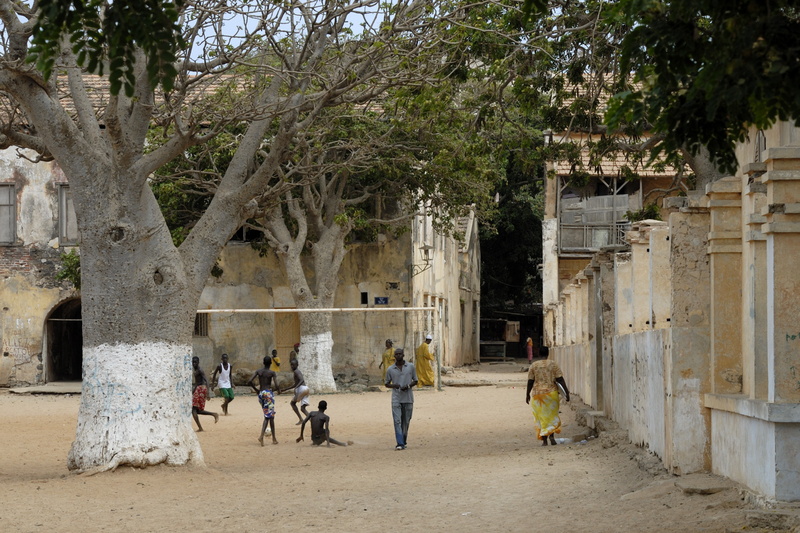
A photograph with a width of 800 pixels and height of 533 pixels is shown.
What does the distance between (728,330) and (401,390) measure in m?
6.86

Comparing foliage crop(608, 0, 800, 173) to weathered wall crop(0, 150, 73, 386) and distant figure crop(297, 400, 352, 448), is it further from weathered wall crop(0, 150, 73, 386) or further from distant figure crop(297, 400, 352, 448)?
Answer: weathered wall crop(0, 150, 73, 386)

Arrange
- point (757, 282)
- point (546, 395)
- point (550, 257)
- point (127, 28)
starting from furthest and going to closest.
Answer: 1. point (550, 257)
2. point (546, 395)
3. point (757, 282)
4. point (127, 28)

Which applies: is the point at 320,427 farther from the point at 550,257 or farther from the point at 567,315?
the point at 550,257

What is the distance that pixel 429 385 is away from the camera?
2923 cm

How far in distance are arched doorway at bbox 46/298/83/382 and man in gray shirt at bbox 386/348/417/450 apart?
55.1ft

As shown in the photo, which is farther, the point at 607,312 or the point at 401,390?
the point at 607,312

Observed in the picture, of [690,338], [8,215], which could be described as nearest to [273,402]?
[690,338]

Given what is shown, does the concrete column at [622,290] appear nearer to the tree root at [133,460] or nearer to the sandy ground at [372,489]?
the sandy ground at [372,489]

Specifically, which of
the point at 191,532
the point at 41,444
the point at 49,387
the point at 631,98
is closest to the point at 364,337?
the point at 49,387

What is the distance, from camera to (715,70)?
473 cm

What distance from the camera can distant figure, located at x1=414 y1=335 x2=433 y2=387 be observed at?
28984 millimetres

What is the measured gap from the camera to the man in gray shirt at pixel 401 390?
15.3 m

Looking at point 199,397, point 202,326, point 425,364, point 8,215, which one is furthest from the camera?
point 202,326

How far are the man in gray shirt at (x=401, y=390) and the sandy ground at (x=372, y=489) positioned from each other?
1.27 feet
